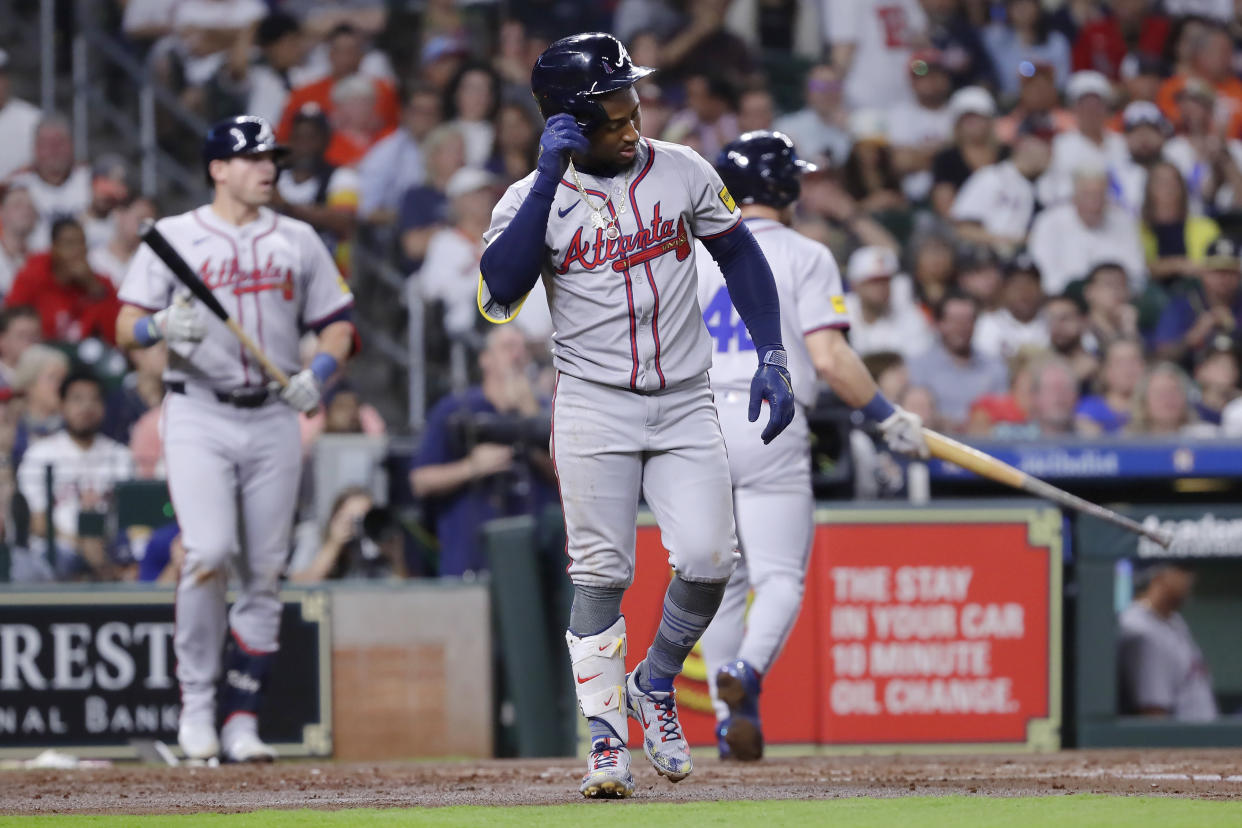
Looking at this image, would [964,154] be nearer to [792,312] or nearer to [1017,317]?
[1017,317]

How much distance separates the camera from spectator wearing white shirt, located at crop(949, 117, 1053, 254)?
1209 cm

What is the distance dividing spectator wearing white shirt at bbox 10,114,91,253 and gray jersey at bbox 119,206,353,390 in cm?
464

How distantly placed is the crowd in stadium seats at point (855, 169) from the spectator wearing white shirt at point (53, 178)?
0.06ft

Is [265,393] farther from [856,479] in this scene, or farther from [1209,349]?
[1209,349]

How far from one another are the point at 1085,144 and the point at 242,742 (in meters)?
8.28

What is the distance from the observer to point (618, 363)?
177 inches

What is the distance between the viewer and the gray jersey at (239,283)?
6.35 m

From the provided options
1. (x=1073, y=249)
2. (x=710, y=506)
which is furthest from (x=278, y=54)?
(x=710, y=506)

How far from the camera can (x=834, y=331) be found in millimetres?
6133

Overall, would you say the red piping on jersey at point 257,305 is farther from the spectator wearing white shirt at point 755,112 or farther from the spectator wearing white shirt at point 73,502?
the spectator wearing white shirt at point 755,112

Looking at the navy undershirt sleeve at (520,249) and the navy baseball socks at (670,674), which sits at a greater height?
the navy undershirt sleeve at (520,249)

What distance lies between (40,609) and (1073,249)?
709cm

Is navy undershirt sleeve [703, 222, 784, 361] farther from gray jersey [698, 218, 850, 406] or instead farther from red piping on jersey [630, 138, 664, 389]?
gray jersey [698, 218, 850, 406]

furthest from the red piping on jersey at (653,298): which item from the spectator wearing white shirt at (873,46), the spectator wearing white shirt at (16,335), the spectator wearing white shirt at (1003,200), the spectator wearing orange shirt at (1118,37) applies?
the spectator wearing orange shirt at (1118,37)
